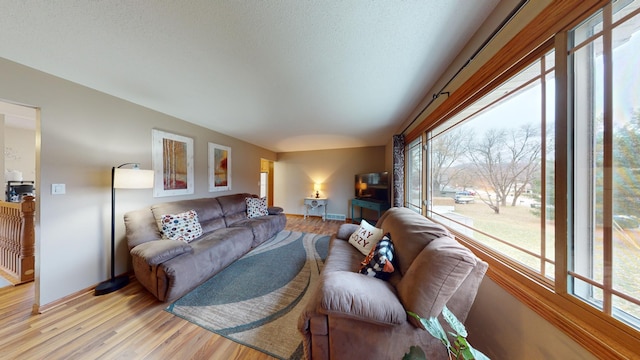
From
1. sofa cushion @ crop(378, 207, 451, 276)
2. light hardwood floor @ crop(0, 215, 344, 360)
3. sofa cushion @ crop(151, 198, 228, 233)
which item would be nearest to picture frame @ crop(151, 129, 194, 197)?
sofa cushion @ crop(151, 198, 228, 233)

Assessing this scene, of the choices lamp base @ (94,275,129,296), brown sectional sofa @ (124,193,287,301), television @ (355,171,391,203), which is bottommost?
lamp base @ (94,275,129,296)

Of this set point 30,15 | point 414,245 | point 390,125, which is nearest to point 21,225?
point 30,15

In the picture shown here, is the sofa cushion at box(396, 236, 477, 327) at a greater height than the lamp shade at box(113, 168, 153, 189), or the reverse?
the lamp shade at box(113, 168, 153, 189)

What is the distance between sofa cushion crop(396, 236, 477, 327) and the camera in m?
0.97

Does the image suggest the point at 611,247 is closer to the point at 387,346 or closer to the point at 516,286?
the point at 516,286

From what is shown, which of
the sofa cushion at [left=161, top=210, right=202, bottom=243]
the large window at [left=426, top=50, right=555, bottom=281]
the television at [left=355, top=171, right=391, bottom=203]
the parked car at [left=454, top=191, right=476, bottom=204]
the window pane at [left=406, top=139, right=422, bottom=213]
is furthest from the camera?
the television at [left=355, top=171, right=391, bottom=203]

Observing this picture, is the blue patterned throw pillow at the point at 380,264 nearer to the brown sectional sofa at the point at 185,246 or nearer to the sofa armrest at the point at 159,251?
the brown sectional sofa at the point at 185,246

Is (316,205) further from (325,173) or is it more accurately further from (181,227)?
(181,227)

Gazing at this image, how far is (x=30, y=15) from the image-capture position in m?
1.16

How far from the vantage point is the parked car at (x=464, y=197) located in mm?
1598

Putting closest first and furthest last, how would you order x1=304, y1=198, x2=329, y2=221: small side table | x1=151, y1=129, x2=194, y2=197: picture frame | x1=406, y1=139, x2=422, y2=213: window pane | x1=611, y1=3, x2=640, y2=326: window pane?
x1=611, y1=3, x2=640, y2=326: window pane
x1=151, y1=129, x2=194, y2=197: picture frame
x1=406, y1=139, x2=422, y2=213: window pane
x1=304, y1=198, x2=329, y2=221: small side table

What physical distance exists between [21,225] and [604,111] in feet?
16.9

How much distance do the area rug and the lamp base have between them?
87cm

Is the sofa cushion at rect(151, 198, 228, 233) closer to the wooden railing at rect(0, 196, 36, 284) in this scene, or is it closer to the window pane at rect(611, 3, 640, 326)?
the wooden railing at rect(0, 196, 36, 284)
